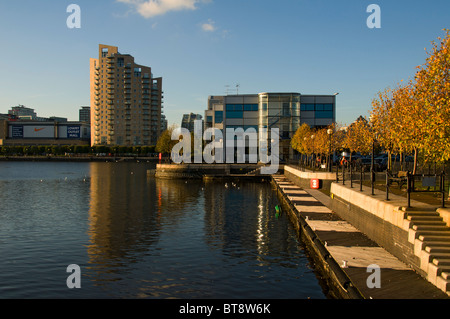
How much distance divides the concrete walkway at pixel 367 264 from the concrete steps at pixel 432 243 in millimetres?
442

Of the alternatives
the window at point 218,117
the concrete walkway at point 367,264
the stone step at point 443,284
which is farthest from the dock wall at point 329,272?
the window at point 218,117

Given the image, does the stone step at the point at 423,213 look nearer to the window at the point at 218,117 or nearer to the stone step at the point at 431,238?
the stone step at the point at 431,238

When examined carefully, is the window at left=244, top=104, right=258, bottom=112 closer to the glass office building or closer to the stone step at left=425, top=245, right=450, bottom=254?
the glass office building

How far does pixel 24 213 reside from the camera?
42.3m

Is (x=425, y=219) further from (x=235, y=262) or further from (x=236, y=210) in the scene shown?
(x=236, y=210)

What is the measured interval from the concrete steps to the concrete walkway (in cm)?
44

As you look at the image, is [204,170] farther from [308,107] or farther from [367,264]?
[367,264]

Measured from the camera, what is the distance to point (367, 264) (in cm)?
1847

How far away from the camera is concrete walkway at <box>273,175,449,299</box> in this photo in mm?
14977

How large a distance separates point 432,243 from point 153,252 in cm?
1607

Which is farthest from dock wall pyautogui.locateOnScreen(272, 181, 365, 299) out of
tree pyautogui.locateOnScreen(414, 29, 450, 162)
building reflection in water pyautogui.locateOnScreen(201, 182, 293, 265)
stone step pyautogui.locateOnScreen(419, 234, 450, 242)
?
tree pyautogui.locateOnScreen(414, 29, 450, 162)

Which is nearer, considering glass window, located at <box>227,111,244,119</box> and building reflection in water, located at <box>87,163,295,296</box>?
building reflection in water, located at <box>87,163,295,296</box>

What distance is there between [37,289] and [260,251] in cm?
1301
